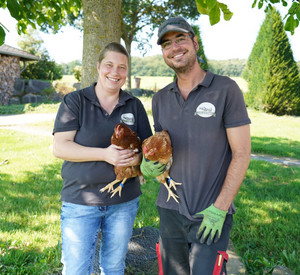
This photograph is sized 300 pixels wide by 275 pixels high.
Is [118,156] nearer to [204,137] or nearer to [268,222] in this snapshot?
[204,137]

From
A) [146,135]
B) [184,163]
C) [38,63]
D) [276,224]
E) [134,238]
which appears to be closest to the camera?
[184,163]

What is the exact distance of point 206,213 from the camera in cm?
184

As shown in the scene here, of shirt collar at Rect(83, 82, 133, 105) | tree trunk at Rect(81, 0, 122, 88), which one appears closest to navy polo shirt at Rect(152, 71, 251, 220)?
shirt collar at Rect(83, 82, 133, 105)

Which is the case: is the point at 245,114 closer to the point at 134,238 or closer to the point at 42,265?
the point at 134,238

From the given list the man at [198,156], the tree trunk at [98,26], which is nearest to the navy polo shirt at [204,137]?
the man at [198,156]

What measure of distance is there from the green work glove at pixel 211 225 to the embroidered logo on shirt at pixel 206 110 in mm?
624

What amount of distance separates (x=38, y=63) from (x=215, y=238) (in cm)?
2475

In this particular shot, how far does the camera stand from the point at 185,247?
2.05 meters

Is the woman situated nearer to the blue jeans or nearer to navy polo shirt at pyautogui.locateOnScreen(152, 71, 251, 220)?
the blue jeans

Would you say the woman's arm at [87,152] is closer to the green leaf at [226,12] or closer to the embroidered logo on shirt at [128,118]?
the embroidered logo on shirt at [128,118]

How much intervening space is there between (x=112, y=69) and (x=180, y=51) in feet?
1.77

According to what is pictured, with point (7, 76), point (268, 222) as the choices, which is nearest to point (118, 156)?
point (268, 222)

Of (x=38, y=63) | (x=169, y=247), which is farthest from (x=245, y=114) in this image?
(x=38, y=63)

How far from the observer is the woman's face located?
6.92 ft
